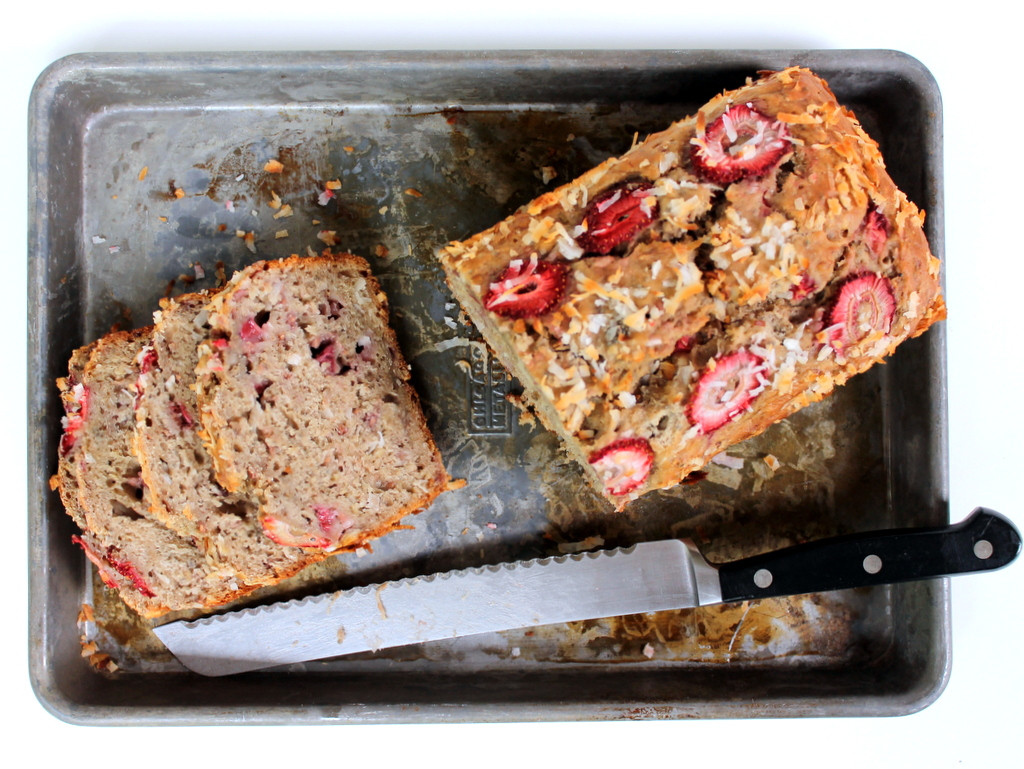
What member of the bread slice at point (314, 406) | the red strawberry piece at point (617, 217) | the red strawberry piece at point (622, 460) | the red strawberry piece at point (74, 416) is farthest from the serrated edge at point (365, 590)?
the red strawberry piece at point (617, 217)

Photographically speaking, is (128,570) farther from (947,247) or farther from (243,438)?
(947,247)

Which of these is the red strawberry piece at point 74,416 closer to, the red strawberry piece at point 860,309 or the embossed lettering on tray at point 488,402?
the embossed lettering on tray at point 488,402

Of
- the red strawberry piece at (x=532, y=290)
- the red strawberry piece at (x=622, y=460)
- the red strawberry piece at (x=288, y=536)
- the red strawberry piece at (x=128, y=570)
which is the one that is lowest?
the red strawberry piece at (x=128, y=570)

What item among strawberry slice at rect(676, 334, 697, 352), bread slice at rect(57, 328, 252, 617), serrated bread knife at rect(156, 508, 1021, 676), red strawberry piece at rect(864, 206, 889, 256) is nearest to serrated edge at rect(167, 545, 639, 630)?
serrated bread knife at rect(156, 508, 1021, 676)
